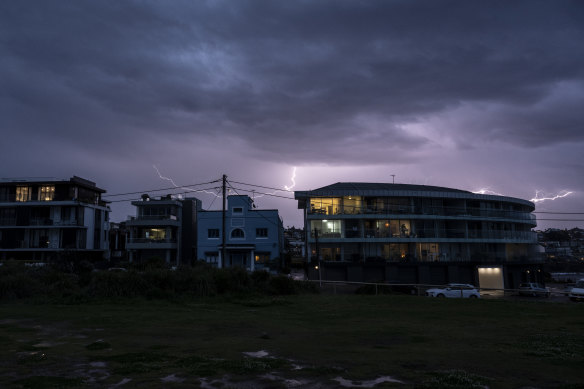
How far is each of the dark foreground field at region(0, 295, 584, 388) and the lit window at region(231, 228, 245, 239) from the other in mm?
33637

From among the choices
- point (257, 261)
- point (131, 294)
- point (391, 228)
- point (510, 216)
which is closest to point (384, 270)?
point (391, 228)

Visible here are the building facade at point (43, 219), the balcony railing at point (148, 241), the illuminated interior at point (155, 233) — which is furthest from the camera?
the illuminated interior at point (155, 233)

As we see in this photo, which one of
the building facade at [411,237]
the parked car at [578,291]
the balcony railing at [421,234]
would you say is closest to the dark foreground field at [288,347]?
the parked car at [578,291]

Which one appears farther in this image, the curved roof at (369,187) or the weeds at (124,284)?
the curved roof at (369,187)

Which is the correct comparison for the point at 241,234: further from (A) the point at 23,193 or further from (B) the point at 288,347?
(B) the point at 288,347

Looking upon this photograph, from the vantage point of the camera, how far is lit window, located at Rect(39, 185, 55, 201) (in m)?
56.9

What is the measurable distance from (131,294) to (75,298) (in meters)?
2.67

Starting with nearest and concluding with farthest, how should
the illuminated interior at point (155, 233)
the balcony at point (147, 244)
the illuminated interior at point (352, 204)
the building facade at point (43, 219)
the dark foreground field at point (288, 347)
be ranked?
the dark foreground field at point (288, 347) < the illuminated interior at point (352, 204) < the building facade at point (43, 219) < the balcony at point (147, 244) < the illuminated interior at point (155, 233)

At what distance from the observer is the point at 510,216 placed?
53281 millimetres

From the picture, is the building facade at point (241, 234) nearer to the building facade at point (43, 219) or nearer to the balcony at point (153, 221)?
the balcony at point (153, 221)

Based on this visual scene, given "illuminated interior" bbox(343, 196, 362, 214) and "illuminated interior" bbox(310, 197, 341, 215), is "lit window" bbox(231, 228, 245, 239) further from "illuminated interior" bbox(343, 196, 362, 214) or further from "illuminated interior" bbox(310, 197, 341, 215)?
"illuminated interior" bbox(343, 196, 362, 214)

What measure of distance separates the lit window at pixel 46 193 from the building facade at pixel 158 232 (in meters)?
10.9

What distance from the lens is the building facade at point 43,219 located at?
55656 millimetres

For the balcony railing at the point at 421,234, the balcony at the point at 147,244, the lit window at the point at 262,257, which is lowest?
the lit window at the point at 262,257
